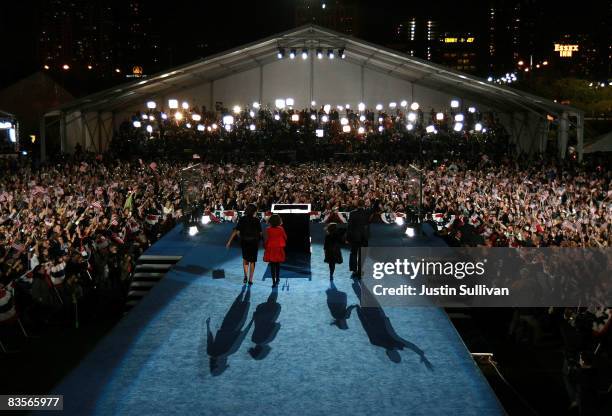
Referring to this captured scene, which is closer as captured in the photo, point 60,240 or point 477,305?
point 477,305

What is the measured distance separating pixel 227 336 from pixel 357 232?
325 cm

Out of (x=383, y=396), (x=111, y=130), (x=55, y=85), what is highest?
(x=55, y=85)

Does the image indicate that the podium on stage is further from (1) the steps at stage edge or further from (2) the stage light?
(2) the stage light

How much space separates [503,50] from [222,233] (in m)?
190

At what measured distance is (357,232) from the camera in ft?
35.3

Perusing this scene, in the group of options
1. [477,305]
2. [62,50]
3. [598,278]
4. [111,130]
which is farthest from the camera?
[62,50]

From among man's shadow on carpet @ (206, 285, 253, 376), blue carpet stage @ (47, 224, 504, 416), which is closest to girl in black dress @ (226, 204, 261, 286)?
→ blue carpet stage @ (47, 224, 504, 416)

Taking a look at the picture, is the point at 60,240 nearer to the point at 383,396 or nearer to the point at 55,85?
the point at 383,396

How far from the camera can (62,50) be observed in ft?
452

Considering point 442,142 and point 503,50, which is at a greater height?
point 503,50

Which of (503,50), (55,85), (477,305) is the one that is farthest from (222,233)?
(503,50)

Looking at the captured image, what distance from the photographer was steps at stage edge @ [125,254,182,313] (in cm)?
1226

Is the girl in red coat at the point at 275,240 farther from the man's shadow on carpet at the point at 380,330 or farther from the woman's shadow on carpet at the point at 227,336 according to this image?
the man's shadow on carpet at the point at 380,330

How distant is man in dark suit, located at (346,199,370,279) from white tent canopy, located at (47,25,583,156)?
17.9 meters
